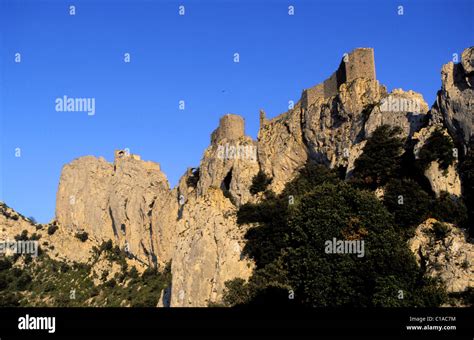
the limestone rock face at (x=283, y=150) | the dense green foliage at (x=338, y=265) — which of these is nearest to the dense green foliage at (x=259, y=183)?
the limestone rock face at (x=283, y=150)

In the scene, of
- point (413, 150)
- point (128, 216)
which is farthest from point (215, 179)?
point (413, 150)

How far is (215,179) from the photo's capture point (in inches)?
2972

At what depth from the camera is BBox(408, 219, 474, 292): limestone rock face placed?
35281 millimetres

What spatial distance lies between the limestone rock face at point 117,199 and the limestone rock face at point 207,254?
40.6 metres

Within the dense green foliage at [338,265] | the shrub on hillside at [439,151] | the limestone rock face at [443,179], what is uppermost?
the shrub on hillside at [439,151]

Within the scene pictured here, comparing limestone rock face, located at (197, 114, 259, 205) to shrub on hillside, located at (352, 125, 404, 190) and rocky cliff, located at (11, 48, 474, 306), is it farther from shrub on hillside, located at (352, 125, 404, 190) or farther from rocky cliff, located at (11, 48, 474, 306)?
shrub on hillside, located at (352, 125, 404, 190)

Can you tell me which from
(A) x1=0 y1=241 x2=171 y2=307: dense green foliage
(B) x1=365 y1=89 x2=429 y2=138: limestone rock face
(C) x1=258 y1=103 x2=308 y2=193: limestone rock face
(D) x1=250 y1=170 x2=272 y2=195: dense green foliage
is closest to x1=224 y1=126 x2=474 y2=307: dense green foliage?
(B) x1=365 y1=89 x2=429 y2=138: limestone rock face

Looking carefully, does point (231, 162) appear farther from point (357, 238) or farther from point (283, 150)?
point (357, 238)

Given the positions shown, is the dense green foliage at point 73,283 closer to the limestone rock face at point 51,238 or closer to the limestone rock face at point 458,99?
the limestone rock face at point 51,238

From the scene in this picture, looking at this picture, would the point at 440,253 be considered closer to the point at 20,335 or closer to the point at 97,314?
the point at 97,314

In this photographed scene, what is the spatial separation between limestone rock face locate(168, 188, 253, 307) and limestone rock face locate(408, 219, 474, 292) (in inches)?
464

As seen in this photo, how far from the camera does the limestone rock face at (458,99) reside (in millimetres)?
42062

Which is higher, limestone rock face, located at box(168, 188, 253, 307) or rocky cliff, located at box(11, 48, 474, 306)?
rocky cliff, located at box(11, 48, 474, 306)

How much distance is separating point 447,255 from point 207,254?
16395 millimetres
